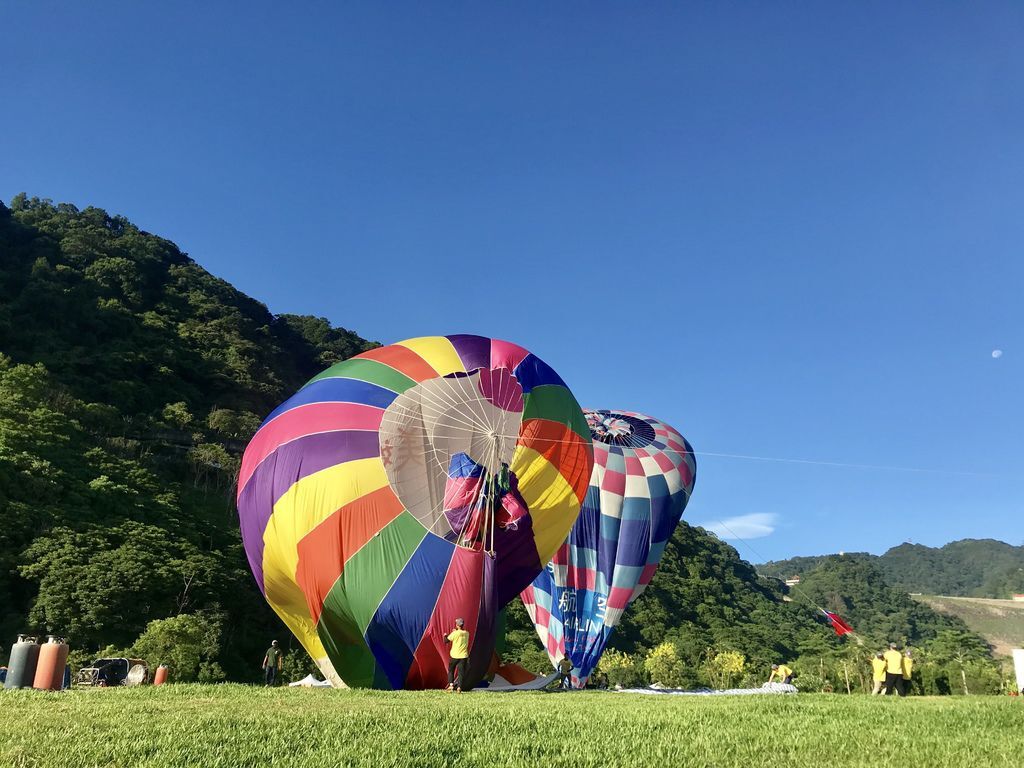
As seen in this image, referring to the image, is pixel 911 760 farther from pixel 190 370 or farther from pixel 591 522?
pixel 190 370

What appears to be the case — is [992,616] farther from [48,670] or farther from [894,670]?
[48,670]

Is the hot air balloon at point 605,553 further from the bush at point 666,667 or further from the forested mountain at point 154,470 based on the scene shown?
the bush at point 666,667

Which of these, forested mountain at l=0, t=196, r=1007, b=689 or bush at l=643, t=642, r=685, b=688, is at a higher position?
forested mountain at l=0, t=196, r=1007, b=689

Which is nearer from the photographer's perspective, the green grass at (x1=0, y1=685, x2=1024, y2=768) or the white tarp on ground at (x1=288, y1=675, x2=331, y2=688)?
the green grass at (x1=0, y1=685, x2=1024, y2=768)

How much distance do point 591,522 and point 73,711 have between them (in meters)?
15.5

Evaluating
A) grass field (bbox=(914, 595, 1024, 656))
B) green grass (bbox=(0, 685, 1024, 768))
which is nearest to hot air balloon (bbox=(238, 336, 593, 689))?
green grass (bbox=(0, 685, 1024, 768))

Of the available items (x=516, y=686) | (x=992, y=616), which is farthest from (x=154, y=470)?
(x=992, y=616)

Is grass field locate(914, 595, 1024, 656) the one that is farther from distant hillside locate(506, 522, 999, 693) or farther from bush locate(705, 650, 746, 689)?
bush locate(705, 650, 746, 689)

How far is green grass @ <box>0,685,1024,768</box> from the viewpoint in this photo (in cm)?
407

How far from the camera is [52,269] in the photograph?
53438mm

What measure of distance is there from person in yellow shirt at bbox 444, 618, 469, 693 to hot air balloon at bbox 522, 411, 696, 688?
7.46m

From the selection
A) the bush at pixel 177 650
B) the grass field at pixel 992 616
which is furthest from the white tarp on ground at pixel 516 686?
the grass field at pixel 992 616

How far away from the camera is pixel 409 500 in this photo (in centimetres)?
1272

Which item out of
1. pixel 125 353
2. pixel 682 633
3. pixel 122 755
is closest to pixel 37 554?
pixel 125 353
